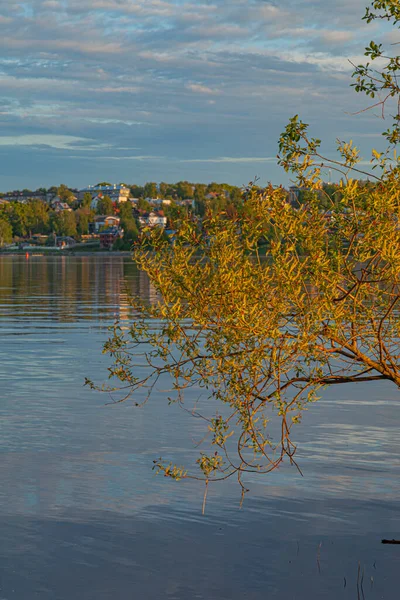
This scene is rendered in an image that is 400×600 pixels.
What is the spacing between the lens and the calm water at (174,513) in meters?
12.8

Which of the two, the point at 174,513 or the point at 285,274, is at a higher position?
the point at 285,274

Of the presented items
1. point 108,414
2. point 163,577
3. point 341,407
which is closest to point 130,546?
point 163,577

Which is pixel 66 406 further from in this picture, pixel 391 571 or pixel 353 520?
pixel 391 571

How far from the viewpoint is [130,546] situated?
1395 cm

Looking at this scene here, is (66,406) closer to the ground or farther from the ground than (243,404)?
closer to the ground

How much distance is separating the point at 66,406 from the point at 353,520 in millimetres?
11115

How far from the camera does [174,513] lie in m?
15.5

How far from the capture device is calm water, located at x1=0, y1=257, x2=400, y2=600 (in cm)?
1280

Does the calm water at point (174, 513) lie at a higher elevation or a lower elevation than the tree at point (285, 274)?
lower

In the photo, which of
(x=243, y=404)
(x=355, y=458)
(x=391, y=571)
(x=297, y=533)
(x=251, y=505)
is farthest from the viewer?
(x=355, y=458)

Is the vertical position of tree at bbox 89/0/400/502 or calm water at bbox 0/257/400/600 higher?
tree at bbox 89/0/400/502

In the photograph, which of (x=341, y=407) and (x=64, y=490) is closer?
(x=64, y=490)

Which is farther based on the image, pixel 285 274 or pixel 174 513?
pixel 174 513

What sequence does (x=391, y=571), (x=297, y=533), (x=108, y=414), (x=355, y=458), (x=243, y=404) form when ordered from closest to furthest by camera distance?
(x=243, y=404)
(x=391, y=571)
(x=297, y=533)
(x=355, y=458)
(x=108, y=414)
